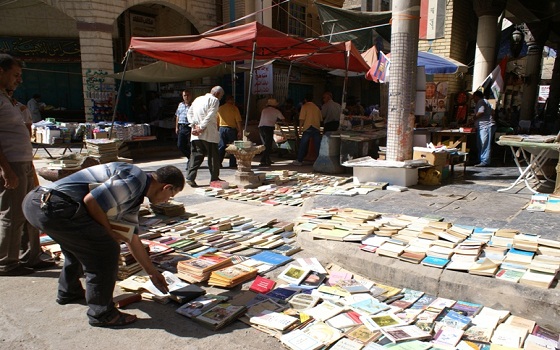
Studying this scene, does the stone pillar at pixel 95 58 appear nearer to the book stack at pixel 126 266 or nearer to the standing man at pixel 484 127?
the book stack at pixel 126 266

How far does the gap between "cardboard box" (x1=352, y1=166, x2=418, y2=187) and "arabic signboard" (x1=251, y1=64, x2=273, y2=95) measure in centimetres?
760

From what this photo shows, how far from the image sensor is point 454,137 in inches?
372

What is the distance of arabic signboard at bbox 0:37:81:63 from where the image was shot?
1398 cm

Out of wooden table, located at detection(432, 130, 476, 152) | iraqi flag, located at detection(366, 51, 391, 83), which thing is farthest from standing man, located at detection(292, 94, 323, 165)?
wooden table, located at detection(432, 130, 476, 152)

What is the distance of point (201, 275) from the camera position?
12.0 feet

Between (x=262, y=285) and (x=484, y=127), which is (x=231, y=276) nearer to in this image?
(x=262, y=285)

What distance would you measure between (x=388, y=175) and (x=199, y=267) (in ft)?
13.3

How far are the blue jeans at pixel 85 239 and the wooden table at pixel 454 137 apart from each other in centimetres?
806

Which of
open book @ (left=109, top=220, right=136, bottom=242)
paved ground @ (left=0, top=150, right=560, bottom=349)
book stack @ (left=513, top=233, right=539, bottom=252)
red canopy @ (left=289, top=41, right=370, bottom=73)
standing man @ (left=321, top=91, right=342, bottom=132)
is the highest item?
red canopy @ (left=289, top=41, right=370, bottom=73)

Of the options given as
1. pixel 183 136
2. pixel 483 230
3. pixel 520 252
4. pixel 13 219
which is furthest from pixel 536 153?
pixel 183 136

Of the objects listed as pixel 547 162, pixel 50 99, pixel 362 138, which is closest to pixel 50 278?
pixel 362 138

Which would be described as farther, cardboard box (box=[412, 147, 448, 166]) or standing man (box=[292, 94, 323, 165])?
standing man (box=[292, 94, 323, 165])

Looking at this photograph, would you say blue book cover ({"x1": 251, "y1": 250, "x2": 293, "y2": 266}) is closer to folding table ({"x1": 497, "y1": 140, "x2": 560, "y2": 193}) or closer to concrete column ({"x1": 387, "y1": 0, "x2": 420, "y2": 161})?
concrete column ({"x1": 387, "y1": 0, "x2": 420, "y2": 161})

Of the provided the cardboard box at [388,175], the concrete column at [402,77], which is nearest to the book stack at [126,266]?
the cardboard box at [388,175]
